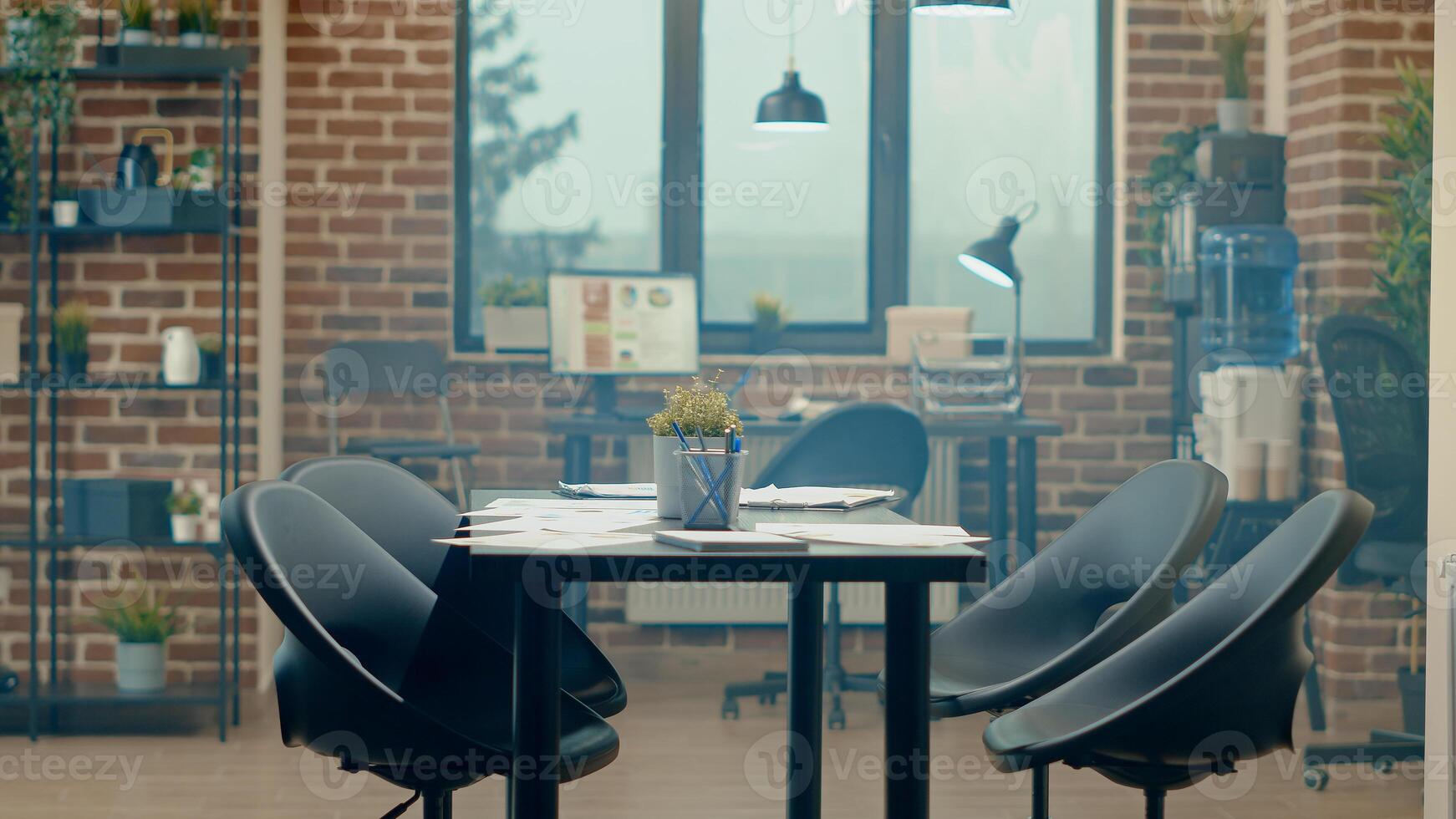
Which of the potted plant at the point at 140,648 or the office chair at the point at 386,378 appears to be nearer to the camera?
the potted plant at the point at 140,648

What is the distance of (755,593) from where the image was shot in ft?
15.3

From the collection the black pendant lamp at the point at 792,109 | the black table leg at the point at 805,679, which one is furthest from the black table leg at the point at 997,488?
the black table leg at the point at 805,679

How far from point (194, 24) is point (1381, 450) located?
11.1ft

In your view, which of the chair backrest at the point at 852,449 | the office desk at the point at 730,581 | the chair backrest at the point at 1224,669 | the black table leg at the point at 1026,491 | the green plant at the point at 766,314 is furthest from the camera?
the green plant at the point at 766,314

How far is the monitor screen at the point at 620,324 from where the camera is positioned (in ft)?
14.4

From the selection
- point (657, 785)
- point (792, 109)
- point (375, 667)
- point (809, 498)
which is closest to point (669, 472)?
point (809, 498)

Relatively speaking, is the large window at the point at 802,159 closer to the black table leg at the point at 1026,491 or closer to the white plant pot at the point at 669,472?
the black table leg at the point at 1026,491

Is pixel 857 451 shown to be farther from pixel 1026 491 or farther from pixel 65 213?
pixel 65 213

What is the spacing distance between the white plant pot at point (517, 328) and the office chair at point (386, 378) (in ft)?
0.67

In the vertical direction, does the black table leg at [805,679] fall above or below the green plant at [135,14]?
below

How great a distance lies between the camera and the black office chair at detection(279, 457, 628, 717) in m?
2.36

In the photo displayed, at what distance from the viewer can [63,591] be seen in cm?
413

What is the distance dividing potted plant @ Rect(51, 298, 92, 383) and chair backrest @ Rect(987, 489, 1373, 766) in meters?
2.97

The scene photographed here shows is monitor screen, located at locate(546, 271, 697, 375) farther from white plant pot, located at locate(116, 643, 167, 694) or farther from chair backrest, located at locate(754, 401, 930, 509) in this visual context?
white plant pot, located at locate(116, 643, 167, 694)
